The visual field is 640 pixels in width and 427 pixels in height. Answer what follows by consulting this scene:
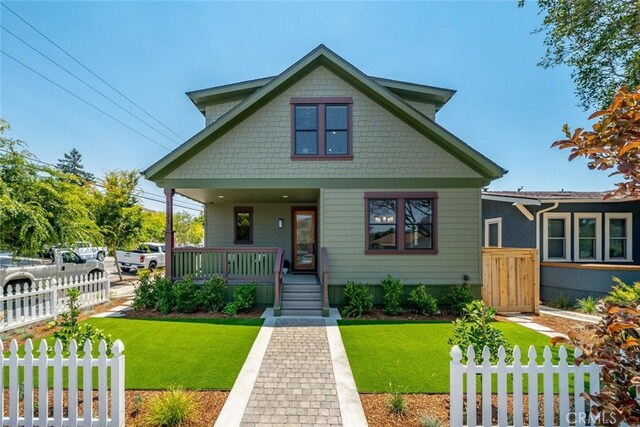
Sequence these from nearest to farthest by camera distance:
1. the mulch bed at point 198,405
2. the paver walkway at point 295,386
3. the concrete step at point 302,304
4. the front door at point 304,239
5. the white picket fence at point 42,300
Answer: the mulch bed at point 198,405, the paver walkway at point 295,386, the white picket fence at point 42,300, the concrete step at point 302,304, the front door at point 304,239

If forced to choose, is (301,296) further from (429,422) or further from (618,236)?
(618,236)

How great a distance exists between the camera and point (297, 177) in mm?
9352

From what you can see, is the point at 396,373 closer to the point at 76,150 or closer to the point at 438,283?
the point at 438,283

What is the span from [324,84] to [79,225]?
8.74m

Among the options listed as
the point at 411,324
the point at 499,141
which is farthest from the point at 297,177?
the point at 499,141

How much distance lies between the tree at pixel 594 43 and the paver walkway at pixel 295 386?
33.8ft

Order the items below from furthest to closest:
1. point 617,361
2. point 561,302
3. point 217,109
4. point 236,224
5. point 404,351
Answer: point 236,224 → point 217,109 → point 561,302 → point 404,351 → point 617,361

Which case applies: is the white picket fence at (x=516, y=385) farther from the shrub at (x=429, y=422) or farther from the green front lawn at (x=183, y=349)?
the green front lawn at (x=183, y=349)

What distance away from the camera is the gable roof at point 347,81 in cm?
900

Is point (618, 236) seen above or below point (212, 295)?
above

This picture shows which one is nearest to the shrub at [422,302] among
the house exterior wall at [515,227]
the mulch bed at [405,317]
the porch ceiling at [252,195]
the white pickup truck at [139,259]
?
the mulch bed at [405,317]

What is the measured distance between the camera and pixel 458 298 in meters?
8.74

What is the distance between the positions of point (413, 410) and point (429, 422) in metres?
0.43

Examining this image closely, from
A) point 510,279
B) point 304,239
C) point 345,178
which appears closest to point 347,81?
point 345,178
